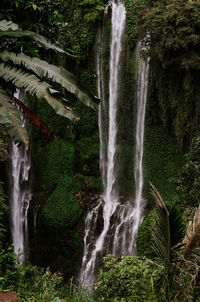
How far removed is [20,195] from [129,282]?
1108 cm

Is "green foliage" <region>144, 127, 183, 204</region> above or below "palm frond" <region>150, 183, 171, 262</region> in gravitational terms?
above

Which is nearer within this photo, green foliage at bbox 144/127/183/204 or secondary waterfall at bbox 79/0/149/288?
Answer: secondary waterfall at bbox 79/0/149/288

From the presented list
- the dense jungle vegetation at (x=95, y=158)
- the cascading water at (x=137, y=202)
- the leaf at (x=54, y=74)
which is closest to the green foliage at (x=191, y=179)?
the dense jungle vegetation at (x=95, y=158)

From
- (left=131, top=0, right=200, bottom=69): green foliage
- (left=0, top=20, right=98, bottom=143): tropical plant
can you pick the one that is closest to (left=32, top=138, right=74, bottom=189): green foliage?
(left=131, top=0, right=200, bottom=69): green foliage

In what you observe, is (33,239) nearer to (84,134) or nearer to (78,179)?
(78,179)

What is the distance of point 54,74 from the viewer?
19.4 feet

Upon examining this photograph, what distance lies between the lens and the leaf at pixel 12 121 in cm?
478

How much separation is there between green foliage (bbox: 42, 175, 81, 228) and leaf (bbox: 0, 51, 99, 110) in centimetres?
862

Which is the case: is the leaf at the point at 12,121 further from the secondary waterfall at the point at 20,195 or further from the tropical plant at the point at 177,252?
the secondary waterfall at the point at 20,195

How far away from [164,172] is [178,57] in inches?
195

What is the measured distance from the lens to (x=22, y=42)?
6.31m

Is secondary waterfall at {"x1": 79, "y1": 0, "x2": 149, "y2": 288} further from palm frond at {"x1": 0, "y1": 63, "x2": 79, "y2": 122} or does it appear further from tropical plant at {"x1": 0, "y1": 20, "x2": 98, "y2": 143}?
palm frond at {"x1": 0, "y1": 63, "x2": 79, "y2": 122}

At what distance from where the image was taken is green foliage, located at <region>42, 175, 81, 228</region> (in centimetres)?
1359

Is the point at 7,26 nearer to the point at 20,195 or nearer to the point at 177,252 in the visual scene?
the point at 177,252
